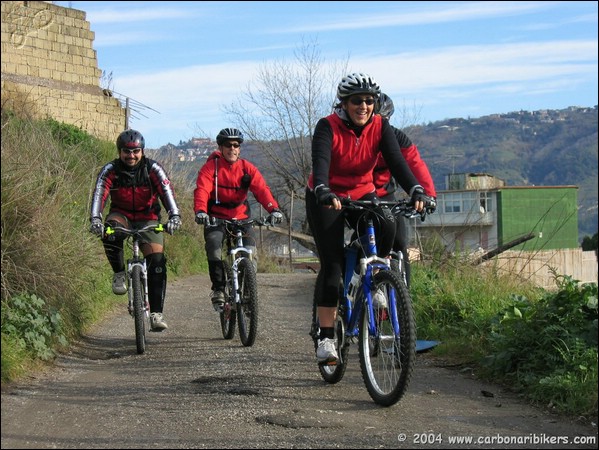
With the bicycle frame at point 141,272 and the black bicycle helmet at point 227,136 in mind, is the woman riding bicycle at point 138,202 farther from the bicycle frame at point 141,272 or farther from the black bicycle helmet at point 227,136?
the black bicycle helmet at point 227,136

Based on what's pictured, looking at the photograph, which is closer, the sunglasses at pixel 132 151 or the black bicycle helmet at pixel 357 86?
the black bicycle helmet at pixel 357 86

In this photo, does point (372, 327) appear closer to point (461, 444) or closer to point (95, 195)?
point (461, 444)

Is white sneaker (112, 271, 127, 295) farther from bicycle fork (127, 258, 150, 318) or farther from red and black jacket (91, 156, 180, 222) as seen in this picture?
red and black jacket (91, 156, 180, 222)

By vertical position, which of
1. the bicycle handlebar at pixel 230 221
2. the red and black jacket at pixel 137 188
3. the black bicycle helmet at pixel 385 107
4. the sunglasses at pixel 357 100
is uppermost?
the black bicycle helmet at pixel 385 107

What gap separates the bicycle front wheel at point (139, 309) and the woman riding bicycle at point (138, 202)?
21cm

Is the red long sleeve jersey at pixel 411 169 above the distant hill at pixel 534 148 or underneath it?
underneath

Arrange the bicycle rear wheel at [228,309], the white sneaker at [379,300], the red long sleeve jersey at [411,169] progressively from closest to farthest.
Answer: the white sneaker at [379,300], the red long sleeve jersey at [411,169], the bicycle rear wheel at [228,309]

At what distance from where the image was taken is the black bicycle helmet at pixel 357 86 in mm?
6555

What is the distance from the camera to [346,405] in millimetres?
6148

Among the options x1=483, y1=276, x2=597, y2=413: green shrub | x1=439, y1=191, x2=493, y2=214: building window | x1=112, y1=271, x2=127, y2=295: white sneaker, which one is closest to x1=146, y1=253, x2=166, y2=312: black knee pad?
x1=112, y1=271, x2=127, y2=295: white sneaker

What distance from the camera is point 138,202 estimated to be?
9.09m

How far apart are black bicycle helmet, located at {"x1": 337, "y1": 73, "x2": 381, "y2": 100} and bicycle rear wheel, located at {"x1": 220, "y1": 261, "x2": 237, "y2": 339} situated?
3.34 metres

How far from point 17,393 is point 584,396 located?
360 centimetres

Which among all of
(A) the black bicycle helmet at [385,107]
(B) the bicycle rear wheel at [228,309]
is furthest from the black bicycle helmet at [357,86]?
(B) the bicycle rear wheel at [228,309]
